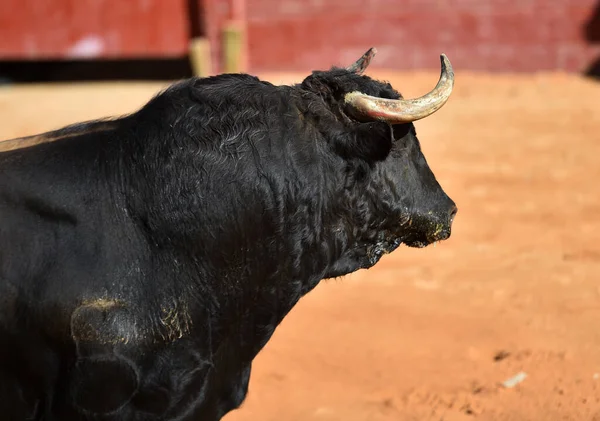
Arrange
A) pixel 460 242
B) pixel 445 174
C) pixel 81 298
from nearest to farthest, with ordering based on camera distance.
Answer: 1. pixel 81 298
2. pixel 460 242
3. pixel 445 174

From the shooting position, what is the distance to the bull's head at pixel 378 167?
137 inches

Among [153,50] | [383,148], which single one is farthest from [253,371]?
[153,50]

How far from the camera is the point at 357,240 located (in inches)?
146

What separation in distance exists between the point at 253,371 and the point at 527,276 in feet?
7.52

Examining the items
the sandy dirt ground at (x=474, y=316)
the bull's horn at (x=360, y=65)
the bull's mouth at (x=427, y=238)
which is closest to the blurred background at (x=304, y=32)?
the sandy dirt ground at (x=474, y=316)

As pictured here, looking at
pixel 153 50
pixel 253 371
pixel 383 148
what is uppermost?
pixel 383 148

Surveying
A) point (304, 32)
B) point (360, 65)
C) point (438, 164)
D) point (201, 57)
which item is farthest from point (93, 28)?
point (360, 65)

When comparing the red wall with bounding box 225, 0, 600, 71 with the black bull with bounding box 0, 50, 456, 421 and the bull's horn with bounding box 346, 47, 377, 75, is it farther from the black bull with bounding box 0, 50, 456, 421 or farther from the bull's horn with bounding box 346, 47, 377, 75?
the black bull with bounding box 0, 50, 456, 421

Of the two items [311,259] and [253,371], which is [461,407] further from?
[311,259]

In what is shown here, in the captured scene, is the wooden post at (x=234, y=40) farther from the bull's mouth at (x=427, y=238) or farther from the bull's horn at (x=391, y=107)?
the bull's horn at (x=391, y=107)

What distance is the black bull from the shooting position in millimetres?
3111

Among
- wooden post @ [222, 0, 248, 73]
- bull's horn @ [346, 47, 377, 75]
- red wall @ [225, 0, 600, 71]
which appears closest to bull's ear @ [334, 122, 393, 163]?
bull's horn @ [346, 47, 377, 75]

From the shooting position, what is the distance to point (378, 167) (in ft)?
11.8

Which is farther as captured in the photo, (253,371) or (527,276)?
(527,276)
